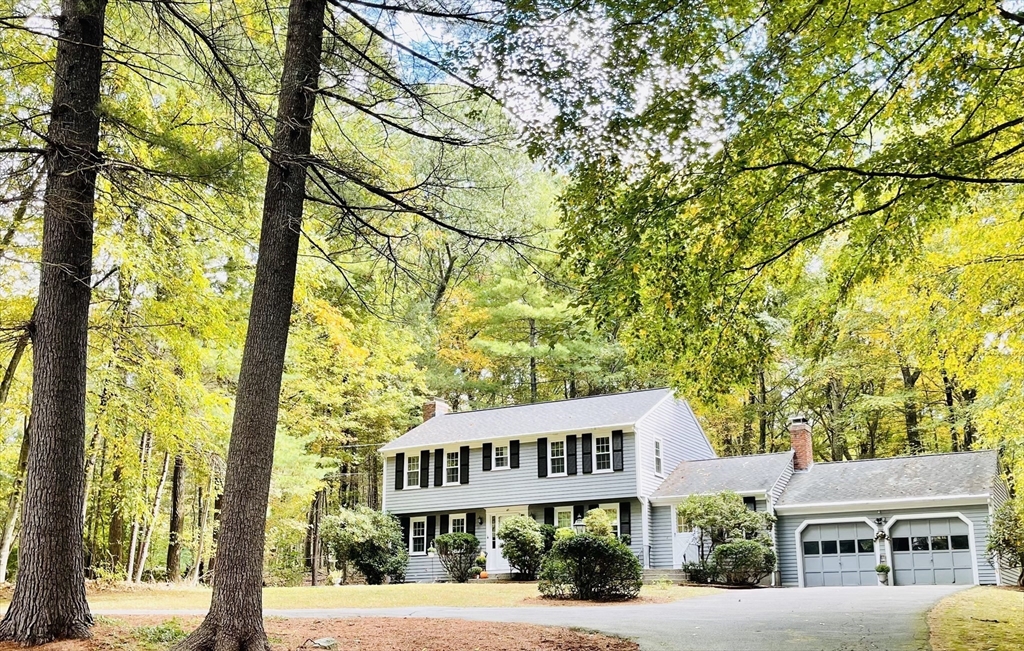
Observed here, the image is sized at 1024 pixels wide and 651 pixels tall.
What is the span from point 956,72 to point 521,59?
156 inches

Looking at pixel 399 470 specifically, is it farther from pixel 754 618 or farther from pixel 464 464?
pixel 754 618

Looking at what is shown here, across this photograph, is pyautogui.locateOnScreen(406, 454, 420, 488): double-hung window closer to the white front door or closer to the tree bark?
the white front door

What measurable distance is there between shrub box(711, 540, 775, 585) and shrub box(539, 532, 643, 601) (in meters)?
6.79

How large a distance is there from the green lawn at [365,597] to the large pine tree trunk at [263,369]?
729 cm

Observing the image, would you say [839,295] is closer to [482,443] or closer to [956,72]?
[956,72]

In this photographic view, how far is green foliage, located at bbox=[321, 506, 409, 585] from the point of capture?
76.9 feet

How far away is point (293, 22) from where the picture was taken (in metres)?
8.66

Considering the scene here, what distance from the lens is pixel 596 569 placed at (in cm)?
1582

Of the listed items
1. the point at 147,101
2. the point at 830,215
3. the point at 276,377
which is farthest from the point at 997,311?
the point at 147,101

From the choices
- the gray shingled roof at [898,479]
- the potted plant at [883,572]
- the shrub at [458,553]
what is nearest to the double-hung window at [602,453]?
the shrub at [458,553]

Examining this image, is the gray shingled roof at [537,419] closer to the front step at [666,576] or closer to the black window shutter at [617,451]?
the black window shutter at [617,451]

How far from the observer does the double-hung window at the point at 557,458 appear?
26344mm

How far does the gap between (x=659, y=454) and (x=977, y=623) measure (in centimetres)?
1712

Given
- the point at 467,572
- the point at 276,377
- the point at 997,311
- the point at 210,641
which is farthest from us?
the point at 467,572
